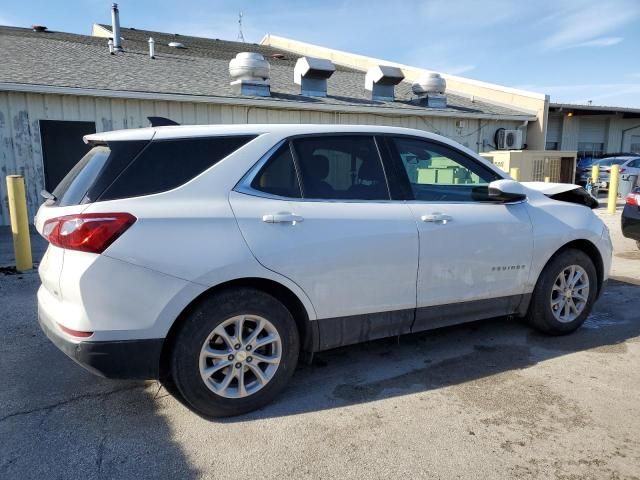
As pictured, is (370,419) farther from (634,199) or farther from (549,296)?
(634,199)

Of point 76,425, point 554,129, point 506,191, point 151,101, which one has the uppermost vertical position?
point 554,129

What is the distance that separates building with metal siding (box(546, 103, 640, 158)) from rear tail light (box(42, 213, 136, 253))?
959 inches

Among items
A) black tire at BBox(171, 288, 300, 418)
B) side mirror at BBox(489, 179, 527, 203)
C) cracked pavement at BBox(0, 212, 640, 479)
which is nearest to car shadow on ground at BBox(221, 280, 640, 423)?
cracked pavement at BBox(0, 212, 640, 479)

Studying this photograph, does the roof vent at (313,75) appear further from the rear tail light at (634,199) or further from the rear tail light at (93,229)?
the rear tail light at (93,229)

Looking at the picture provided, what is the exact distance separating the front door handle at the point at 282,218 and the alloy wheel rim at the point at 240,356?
582 millimetres

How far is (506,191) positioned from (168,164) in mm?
2418

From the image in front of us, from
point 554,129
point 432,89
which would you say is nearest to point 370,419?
point 432,89

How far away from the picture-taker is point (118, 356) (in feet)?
8.55

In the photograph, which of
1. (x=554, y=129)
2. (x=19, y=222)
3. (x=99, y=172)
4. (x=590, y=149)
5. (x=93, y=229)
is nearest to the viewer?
(x=93, y=229)

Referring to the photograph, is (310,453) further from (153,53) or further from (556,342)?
(153,53)

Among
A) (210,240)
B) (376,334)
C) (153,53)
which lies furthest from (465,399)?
(153,53)

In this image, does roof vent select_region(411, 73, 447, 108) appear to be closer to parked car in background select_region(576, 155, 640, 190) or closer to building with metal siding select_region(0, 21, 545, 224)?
building with metal siding select_region(0, 21, 545, 224)

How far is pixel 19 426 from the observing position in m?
2.82

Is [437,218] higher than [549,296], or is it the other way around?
[437,218]
